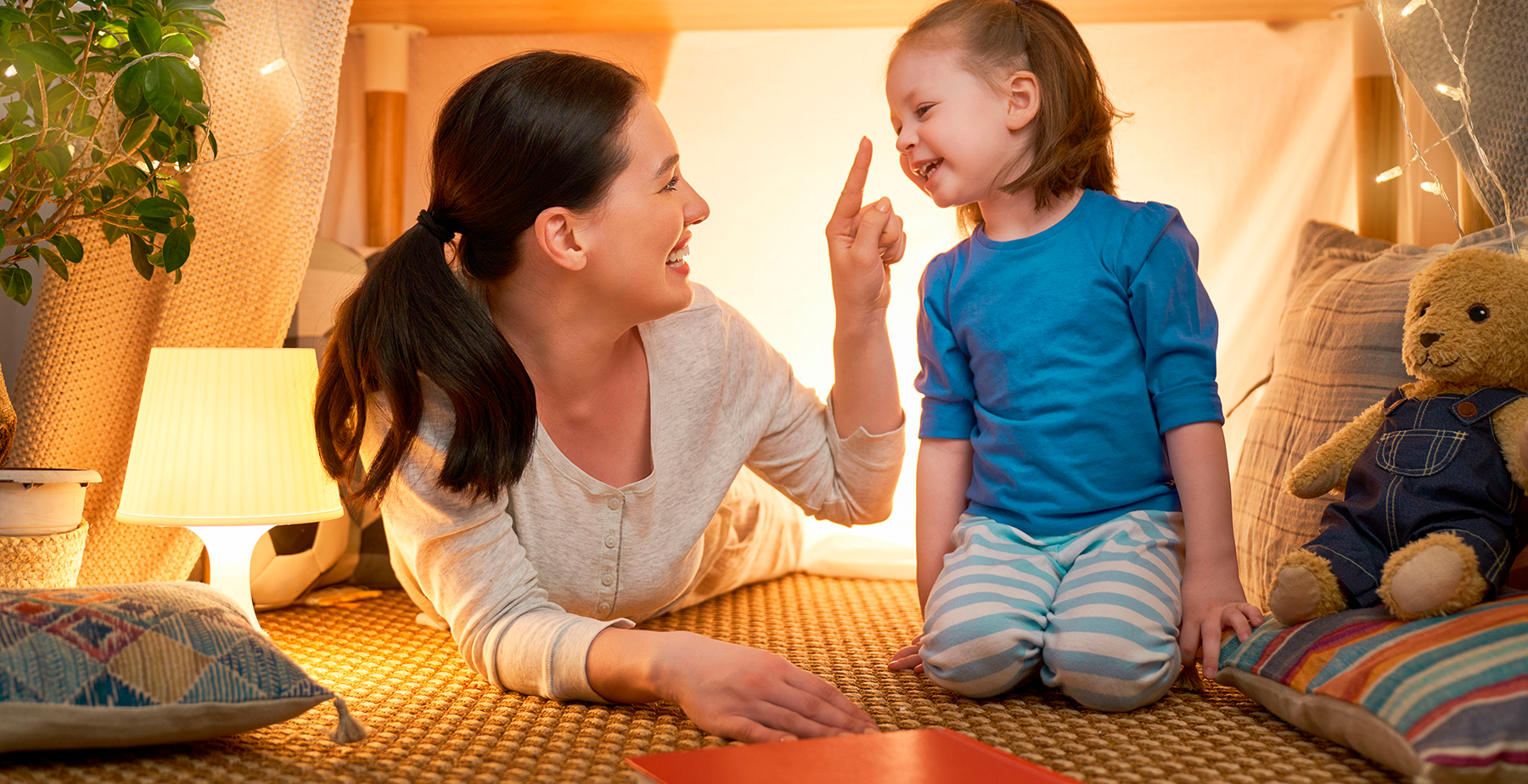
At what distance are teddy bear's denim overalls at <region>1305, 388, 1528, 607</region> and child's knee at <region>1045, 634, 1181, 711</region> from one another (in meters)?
0.16

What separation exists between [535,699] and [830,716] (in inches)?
12.2

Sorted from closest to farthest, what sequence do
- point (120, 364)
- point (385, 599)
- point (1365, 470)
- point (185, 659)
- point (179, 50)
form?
point (185, 659) → point (1365, 470) → point (179, 50) → point (120, 364) → point (385, 599)

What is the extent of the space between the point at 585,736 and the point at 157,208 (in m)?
0.71

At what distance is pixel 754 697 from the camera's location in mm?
828

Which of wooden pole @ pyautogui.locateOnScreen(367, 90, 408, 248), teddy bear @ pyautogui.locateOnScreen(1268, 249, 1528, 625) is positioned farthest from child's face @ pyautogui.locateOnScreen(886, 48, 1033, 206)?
wooden pole @ pyautogui.locateOnScreen(367, 90, 408, 248)

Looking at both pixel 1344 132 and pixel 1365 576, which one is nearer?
pixel 1365 576

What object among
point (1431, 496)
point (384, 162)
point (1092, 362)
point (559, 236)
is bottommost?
point (1431, 496)

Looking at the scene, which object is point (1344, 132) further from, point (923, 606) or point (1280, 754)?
point (1280, 754)

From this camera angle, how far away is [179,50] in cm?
105

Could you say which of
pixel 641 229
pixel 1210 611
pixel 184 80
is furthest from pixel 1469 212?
pixel 184 80

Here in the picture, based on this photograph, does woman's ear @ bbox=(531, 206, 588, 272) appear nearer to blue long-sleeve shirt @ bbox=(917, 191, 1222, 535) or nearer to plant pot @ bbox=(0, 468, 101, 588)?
blue long-sleeve shirt @ bbox=(917, 191, 1222, 535)

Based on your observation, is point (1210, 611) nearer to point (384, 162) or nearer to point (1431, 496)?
point (1431, 496)

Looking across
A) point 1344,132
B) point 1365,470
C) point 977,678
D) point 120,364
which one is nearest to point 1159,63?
point 1344,132

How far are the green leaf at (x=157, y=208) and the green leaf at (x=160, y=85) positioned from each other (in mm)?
110
